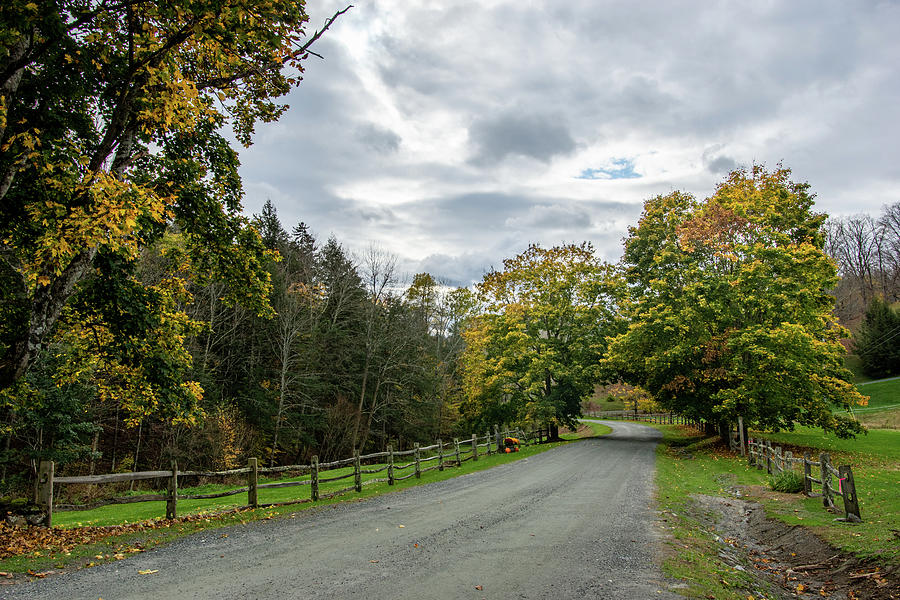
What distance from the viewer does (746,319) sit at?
22812 mm

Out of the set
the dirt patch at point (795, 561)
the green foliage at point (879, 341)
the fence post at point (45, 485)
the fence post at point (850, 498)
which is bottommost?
the dirt patch at point (795, 561)

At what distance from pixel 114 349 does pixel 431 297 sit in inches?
1422

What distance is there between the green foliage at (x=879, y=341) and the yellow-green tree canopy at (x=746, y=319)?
32713 millimetres

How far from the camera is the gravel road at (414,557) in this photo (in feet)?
18.4

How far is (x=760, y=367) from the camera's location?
20672mm

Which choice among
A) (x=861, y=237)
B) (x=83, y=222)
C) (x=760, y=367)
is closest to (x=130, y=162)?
(x=83, y=222)

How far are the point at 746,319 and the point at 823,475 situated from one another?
13.3m

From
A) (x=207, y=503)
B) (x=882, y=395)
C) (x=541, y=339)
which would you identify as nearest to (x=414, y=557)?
(x=207, y=503)

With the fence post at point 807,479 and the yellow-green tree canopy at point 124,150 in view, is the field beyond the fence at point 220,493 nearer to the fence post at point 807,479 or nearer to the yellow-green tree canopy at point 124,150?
the yellow-green tree canopy at point 124,150

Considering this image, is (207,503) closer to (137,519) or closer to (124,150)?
(137,519)

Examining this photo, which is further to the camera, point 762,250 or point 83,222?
point 762,250

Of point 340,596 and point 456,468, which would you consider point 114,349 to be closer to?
point 340,596

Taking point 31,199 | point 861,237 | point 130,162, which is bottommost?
point 31,199

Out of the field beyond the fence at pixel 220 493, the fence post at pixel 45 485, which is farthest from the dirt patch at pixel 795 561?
the fence post at pixel 45 485
